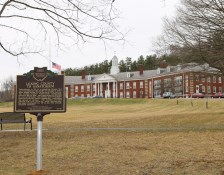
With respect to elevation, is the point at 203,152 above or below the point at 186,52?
below

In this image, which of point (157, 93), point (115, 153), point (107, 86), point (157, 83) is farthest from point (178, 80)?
point (115, 153)

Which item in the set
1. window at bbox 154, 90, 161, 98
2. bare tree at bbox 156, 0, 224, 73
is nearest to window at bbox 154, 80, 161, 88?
window at bbox 154, 90, 161, 98

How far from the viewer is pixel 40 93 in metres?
9.75

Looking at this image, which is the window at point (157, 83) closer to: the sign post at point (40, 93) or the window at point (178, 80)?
the window at point (178, 80)

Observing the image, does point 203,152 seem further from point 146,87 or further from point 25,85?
point 146,87

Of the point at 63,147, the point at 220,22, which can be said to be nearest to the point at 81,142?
the point at 63,147

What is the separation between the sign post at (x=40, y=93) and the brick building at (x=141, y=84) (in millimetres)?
69042

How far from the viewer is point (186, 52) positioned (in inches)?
1032

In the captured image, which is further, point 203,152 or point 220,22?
point 220,22

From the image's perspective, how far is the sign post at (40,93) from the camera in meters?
9.72

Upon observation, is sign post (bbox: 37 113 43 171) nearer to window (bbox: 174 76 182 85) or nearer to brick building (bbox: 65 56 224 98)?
brick building (bbox: 65 56 224 98)

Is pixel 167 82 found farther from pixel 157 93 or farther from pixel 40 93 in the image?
pixel 40 93

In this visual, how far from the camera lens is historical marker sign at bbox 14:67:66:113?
9.73m

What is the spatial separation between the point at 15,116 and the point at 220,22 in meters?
11.8
